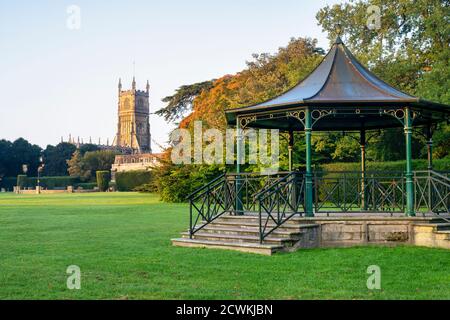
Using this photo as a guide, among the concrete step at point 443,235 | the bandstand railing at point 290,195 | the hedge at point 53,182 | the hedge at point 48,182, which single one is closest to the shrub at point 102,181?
the hedge at point 48,182

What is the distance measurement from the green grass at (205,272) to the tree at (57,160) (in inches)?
3788

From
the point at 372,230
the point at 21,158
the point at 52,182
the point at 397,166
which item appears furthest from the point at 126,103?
the point at 372,230

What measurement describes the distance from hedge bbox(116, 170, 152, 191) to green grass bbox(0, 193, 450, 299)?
54.6 metres

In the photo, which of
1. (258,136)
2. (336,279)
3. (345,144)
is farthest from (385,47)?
(336,279)

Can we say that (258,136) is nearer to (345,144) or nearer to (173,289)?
(345,144)

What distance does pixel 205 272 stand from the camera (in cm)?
1099

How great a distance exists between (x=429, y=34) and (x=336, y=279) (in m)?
25.8

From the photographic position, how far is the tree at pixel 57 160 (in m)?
110

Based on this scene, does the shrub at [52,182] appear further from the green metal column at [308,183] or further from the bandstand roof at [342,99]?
the green metal column at [308,183]

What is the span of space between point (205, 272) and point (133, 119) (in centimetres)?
17089

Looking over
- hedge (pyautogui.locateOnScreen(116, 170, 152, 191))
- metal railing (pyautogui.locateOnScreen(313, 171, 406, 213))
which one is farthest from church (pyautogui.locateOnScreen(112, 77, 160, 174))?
metal railing (pyautogui.locateOnScreen(313, 171, 406, 213))
